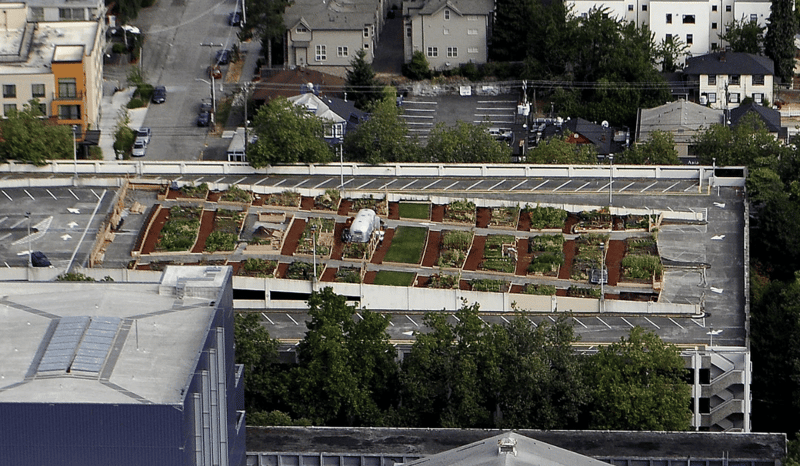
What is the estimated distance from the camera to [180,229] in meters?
170

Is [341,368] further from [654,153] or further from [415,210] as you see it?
[654,153]

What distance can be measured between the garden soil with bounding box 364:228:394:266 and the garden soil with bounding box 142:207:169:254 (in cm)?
1716

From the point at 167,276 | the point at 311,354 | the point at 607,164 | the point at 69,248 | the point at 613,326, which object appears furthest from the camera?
the point at 607,164

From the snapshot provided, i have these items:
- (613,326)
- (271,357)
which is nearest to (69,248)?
(271,357)

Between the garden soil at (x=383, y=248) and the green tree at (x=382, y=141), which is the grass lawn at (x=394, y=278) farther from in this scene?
the green tree at (x=382, y=141)

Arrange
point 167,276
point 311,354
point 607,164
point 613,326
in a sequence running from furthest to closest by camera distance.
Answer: point 607,164
point 613,326
point 311,354
point 167,276

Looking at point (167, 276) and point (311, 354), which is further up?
point (167, 276)

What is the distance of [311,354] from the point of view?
465 ft

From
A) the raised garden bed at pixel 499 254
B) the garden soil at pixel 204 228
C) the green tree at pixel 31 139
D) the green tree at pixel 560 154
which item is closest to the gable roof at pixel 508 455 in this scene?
the raised garden bed at pixel 499 254

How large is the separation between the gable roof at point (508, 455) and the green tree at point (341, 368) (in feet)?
63.8

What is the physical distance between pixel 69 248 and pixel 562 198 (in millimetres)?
39771

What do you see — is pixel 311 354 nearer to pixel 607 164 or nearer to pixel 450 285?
pixel 450 285

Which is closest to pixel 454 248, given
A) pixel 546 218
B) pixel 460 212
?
pixel 460 212

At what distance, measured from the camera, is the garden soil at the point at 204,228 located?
168 m
